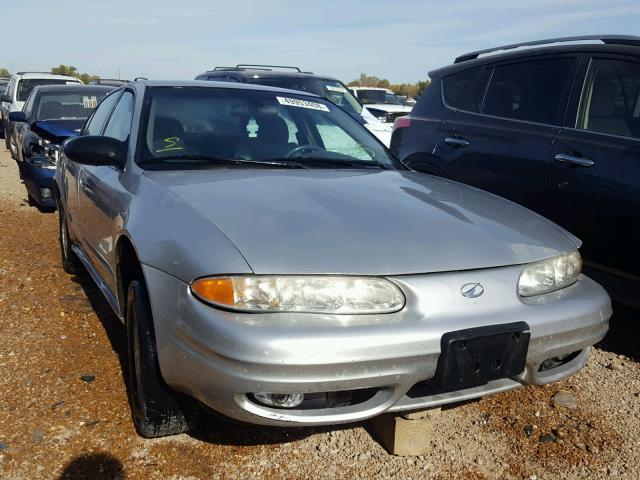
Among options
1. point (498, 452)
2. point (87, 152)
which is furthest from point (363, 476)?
point (87, 152)

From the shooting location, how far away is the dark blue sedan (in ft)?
23.1

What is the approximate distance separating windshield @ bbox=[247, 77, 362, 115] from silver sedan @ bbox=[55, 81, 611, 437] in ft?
20.8

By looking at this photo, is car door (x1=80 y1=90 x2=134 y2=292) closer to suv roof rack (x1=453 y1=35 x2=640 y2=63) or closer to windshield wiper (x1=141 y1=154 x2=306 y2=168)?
windshield wiper (x1=141 y1=154 x2=306 y2=168)

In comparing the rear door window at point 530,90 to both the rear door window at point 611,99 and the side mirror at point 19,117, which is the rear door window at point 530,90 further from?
the side mirror at point 19,117

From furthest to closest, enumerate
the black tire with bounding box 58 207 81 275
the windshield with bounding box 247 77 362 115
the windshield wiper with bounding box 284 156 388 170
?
the windshield with bounding box 247 77 362 115 < the black tire with bounding box 58 207 81 275 < the windshield wiper with bounding box 284 156 388 170

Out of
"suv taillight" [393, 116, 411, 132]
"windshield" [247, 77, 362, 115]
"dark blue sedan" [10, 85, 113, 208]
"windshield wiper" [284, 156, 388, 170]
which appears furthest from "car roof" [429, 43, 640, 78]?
"windshield" [247, 77, 362, 115]

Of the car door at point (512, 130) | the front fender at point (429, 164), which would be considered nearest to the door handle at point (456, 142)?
the car door at point (512, 130)

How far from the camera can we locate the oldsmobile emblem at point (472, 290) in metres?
2.18

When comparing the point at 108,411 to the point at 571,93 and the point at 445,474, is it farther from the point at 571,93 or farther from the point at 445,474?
the point at 571,93

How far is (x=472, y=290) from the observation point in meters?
2.19

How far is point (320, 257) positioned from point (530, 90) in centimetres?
270

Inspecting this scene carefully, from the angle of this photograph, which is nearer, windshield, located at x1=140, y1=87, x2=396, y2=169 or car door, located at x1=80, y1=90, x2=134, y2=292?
car door, located at x1=80, y1=90, x2=134, y2=292

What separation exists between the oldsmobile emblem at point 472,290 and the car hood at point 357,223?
0.07 m

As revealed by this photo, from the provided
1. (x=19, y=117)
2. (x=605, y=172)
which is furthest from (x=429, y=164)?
(x=19, y=117)
